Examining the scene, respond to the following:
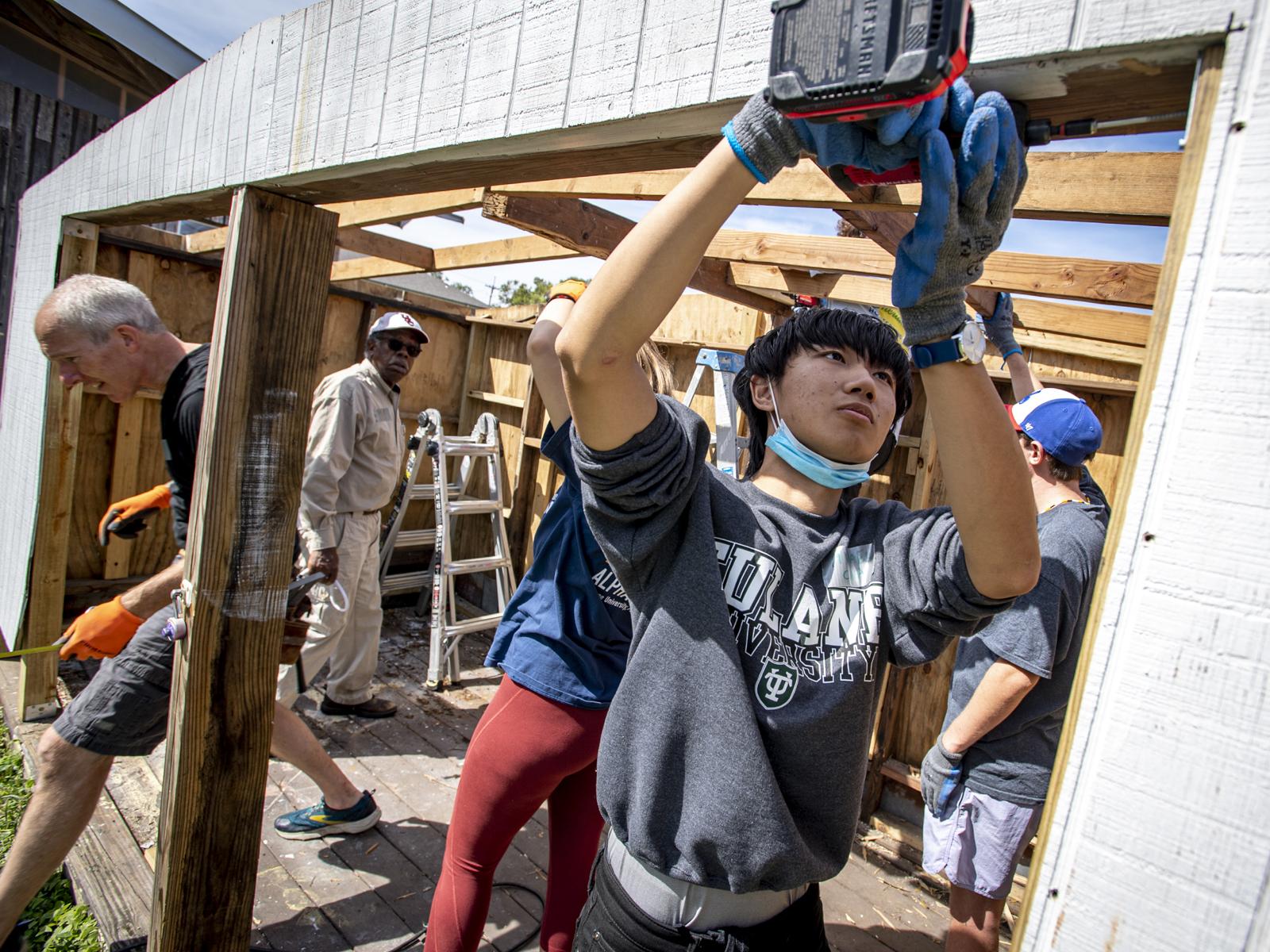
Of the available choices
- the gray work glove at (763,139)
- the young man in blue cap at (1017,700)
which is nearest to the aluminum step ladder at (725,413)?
the young man in blue cap at (1017,700)

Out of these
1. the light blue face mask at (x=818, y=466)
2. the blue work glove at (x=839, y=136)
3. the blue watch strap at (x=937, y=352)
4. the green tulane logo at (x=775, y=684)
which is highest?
the blue work glove at (x=839, y=136)

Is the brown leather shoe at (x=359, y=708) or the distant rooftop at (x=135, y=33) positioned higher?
the distant rooftop at (x=135, y=33)

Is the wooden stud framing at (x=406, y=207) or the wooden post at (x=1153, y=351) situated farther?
the wooden stud framing at (x=406, y=207)

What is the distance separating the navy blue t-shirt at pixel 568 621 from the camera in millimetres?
1947

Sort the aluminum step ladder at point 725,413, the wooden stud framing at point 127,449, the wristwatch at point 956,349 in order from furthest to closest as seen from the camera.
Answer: the wooden stud framing at point 127,449, the aluminum step ladder at point 725,413, the wristwatch at point 956,349

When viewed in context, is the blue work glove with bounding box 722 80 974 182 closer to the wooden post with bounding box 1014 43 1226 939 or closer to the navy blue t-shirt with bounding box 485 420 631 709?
the wooden post with bounding box 1014 43 1226 939

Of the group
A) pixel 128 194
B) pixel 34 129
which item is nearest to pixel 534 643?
pixel 128 194

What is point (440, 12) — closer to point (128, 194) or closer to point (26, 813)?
point (128, 194)

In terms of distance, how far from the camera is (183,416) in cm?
216

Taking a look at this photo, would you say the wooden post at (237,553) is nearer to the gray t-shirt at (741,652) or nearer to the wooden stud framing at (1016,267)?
the gray t-shirt at (741,652)

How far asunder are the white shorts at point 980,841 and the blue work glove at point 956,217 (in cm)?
168

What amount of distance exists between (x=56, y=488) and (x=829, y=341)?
11.7 ft

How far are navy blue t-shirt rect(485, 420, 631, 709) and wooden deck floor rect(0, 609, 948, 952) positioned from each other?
1231mm

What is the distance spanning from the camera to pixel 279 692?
349 cm
